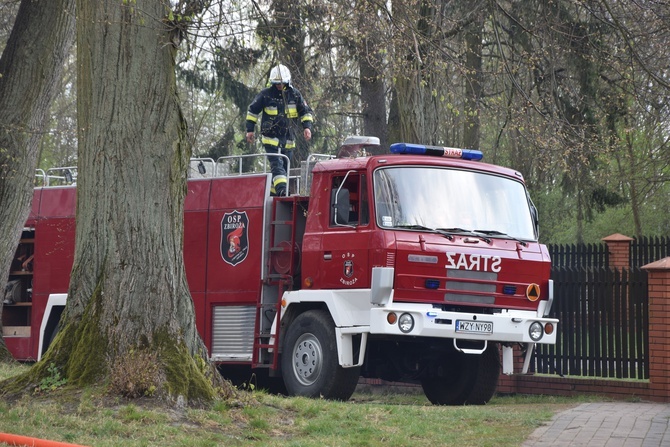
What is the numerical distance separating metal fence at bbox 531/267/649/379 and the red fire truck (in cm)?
193

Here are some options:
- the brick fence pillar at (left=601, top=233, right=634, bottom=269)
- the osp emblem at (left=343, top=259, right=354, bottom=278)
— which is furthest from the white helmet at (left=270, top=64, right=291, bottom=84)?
the brick fence pillar at (left=601, top=233, right=634, bottom=269)

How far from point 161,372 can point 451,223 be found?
14.1ft

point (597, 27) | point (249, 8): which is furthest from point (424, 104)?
point (249, 8)

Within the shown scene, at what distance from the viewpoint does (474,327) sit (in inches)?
477

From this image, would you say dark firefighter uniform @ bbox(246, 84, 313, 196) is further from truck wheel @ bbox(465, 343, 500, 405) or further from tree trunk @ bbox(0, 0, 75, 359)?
truck wheel @ bbox(465, 343, 500, 405)

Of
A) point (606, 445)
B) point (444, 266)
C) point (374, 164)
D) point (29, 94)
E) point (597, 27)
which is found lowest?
point (606, 445)

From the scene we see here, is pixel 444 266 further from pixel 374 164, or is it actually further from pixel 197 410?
pixel 197 410

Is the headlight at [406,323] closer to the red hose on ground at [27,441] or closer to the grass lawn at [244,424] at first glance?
the grass lawn at [244,424]

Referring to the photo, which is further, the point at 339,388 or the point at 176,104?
the point at 339,388

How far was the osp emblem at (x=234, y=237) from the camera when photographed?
13750mm

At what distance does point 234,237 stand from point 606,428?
18.7ft

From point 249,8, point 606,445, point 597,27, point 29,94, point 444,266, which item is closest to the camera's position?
point 606,445

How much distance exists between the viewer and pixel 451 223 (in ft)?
40.4

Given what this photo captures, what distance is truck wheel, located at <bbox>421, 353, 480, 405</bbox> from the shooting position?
13500mm
